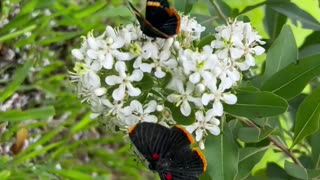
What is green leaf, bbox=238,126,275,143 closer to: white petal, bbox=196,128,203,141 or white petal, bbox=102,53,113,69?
white petal, bbox=196,128,203,141

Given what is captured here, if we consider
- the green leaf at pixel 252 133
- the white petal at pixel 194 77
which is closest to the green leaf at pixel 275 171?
the green leaf at pixel 252 133

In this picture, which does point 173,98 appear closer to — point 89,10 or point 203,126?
point 203,126

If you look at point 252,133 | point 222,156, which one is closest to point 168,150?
point 222,156

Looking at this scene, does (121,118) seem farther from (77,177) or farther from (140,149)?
(77,177)

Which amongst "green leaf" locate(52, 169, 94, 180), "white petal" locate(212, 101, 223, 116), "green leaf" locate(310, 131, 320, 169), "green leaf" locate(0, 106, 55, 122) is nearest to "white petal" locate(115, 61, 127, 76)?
"white petal" locate(212, 101, 223, 116)

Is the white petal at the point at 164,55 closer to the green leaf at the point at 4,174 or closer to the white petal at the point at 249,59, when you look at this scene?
the white petal at the point at 249,59

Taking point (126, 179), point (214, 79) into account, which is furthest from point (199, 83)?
point (126, 179)

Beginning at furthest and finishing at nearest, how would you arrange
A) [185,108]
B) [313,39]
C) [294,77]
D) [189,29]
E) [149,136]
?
[313,39] < [294,77] < [189,29] < [185,108] < [149,136]
